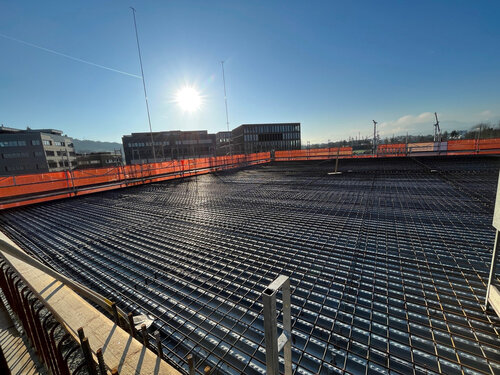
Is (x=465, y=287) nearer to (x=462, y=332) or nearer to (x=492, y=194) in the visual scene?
(x=462, y=332)

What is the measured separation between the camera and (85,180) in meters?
12.8

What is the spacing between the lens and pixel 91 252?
3.96 m

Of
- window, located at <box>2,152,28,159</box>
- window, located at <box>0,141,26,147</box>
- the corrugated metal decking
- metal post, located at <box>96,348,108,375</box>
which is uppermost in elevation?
window, located at <box>0,141,26,147</box>

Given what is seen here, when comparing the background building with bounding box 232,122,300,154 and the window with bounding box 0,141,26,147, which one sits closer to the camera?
the window with bounding box 0,141,26,147

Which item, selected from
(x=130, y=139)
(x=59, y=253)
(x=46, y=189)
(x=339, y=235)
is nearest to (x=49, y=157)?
(x=130, y=139)

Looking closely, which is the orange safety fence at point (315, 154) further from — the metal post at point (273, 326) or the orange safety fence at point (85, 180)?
the metal post at point (273, 326)

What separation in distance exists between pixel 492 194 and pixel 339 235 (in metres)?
5.73

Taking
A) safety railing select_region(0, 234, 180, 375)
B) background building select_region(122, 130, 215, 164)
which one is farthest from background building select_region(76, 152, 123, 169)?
safety railing select_region(0, 234, 180, 375)

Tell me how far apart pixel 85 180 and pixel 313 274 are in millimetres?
14568

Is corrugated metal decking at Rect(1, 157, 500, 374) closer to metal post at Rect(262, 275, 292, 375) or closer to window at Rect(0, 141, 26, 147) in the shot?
metal post at Rect(262, 275, 292, 375)

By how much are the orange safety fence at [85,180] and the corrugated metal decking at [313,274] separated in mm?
4109

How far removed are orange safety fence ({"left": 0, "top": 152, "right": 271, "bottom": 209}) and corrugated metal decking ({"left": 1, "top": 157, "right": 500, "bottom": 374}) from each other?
4.11 meters

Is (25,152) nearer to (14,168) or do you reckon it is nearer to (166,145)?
(14,168)

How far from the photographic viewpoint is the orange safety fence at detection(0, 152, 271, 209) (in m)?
9.17
